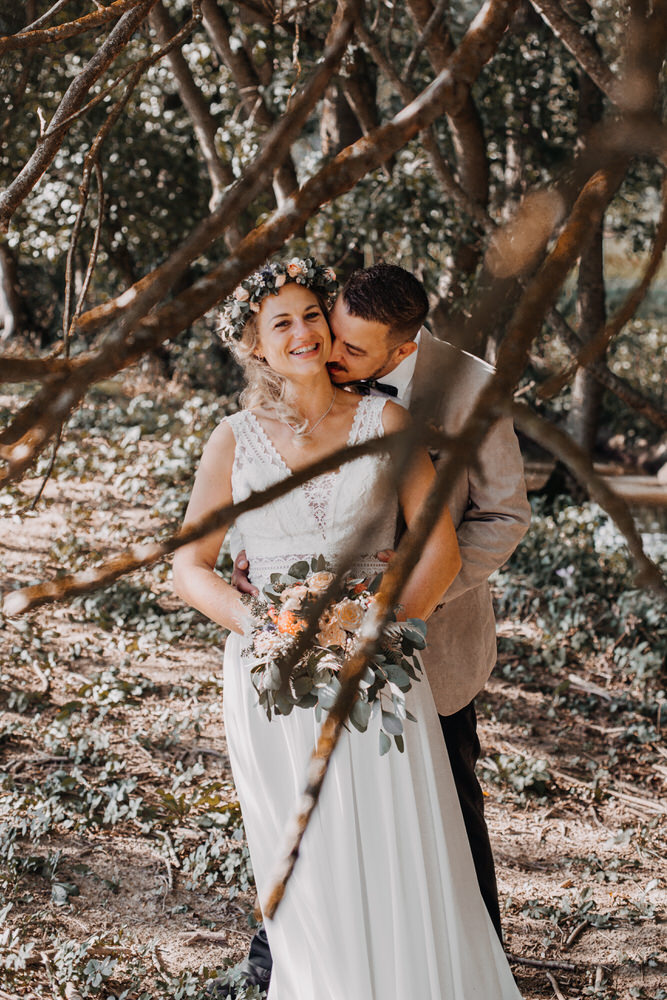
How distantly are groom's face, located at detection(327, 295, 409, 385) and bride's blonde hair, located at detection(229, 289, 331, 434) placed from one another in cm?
5

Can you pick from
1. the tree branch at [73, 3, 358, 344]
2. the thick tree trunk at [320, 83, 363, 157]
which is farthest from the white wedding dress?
the thick tree trunk at [320, 83, 363, 157]

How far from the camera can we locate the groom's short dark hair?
217 cm

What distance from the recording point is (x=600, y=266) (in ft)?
20.4

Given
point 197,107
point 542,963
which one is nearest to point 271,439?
point 542,963

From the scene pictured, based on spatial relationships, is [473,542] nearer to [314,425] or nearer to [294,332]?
[314,425]

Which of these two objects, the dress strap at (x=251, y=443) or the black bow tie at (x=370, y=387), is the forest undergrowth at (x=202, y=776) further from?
the black bow tie at (x=370, y=387)

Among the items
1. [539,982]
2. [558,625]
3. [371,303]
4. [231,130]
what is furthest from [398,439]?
[231,130]

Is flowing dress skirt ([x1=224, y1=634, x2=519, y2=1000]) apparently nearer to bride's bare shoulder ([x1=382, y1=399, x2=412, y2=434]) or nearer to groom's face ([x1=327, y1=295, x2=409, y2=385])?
bride's bare shoulder ([x1=382, y1=399, x2=412, y2=434])

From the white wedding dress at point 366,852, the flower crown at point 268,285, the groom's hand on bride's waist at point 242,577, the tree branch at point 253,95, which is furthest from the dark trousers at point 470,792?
the tree branch at point 253,95

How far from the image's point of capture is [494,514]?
89.6 inches

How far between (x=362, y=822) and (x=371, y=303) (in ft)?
3.98

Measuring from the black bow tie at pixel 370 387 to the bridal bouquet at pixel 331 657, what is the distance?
577 millimetres

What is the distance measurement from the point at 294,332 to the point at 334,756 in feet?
3.33

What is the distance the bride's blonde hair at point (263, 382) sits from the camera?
2.38 m
